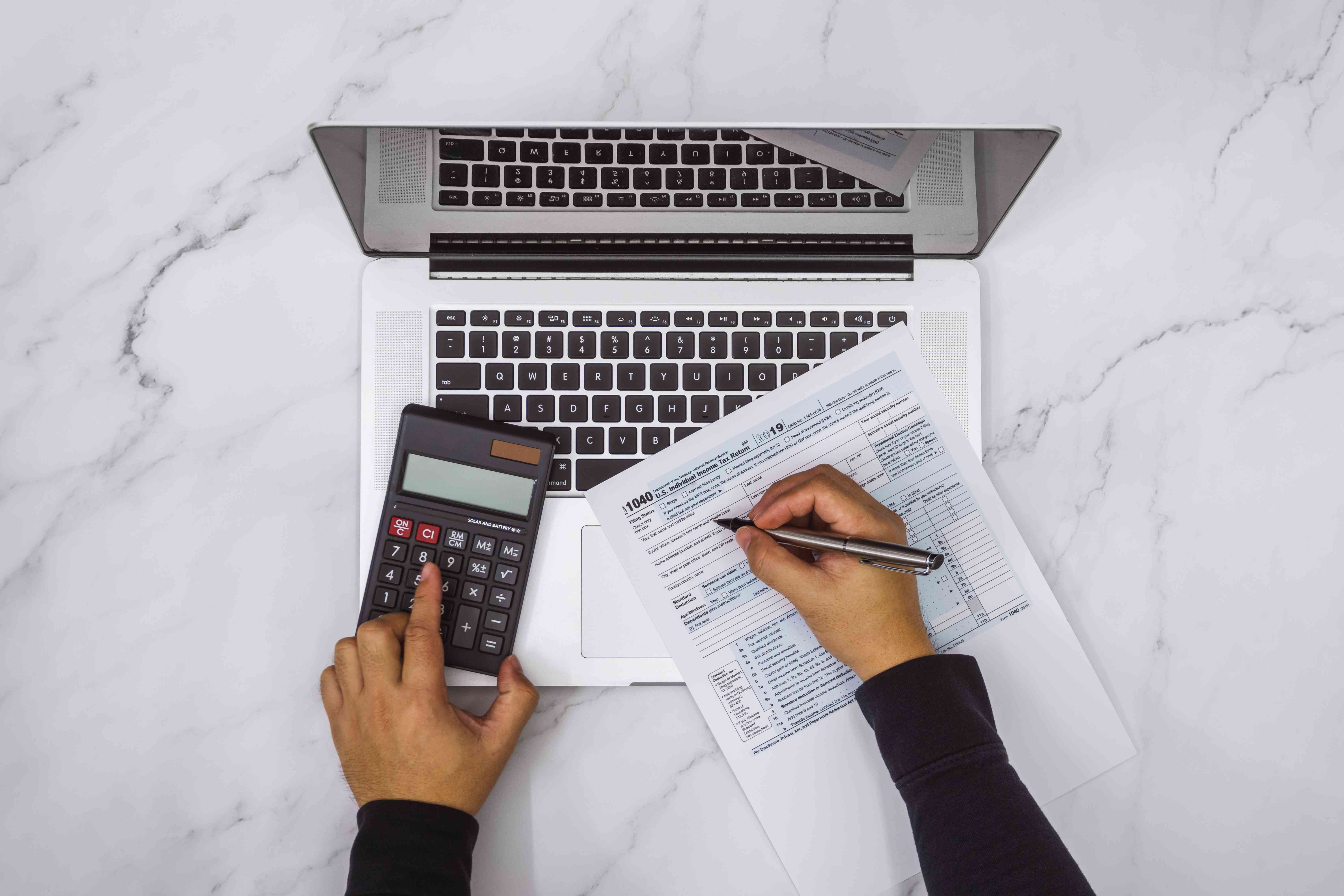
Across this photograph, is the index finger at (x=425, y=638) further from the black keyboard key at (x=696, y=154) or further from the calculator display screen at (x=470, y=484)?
the black keyboard key at (x=696, y=154)

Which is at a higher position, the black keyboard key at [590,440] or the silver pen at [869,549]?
the black keyboard key at [590,440]

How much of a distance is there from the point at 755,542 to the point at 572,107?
43cm

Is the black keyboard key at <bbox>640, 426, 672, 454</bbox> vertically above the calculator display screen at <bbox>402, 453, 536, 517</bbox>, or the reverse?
the black keyboard key at <bbox>640, 426, 672, 454</bbox>

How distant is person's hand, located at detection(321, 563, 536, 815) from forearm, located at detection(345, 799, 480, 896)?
10 mm

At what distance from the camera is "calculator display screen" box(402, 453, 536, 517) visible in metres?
0.68

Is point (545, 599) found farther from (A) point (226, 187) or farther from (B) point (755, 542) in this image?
(A) point (226, 187)

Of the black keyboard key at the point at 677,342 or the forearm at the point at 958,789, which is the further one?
the black keyboard key at the point at 677,342

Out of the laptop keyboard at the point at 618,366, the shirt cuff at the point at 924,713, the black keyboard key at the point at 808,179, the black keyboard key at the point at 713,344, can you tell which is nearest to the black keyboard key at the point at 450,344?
the laptop keyboard at the point at 618,366

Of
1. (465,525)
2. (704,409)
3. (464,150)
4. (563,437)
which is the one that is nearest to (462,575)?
(465,525)

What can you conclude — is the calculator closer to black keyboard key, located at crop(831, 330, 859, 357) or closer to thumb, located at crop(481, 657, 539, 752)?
thumb, located at crop(481, 657, 539, 752)

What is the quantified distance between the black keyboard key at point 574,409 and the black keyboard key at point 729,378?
11 cm

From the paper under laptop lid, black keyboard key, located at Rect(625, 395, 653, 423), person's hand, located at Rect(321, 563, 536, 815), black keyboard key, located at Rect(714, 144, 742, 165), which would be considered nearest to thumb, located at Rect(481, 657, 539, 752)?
person's hand, located at Rect(321, 563, 536, 815)

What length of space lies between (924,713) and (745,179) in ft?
1.47

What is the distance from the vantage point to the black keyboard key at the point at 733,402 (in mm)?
707
